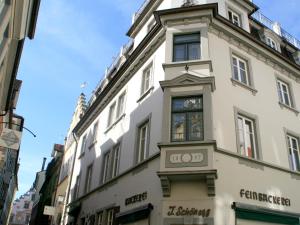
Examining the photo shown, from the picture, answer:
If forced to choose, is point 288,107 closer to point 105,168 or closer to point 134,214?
point 134,214

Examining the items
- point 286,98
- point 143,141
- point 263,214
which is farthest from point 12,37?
point 286,98

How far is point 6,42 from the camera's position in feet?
37.7

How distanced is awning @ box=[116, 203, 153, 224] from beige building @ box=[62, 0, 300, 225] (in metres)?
0.05

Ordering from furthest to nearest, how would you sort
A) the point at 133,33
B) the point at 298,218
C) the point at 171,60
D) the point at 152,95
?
the point at 133,33
the point at 152,95
the point at 171,60
the point at 298,218

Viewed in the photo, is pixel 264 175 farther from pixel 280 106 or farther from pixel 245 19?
pixel 245 19

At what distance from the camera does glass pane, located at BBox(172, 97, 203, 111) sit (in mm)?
12930

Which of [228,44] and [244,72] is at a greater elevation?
[228,44]

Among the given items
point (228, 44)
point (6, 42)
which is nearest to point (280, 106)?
point (228, 44)

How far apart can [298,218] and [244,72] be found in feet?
22.7

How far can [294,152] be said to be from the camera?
1562 centimetres

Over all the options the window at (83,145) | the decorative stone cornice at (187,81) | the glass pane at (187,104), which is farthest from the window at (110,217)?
the window at (83,145)

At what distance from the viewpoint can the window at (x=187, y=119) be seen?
485 inches

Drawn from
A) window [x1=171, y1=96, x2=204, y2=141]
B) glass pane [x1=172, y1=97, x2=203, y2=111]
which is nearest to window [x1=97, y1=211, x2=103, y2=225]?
window [x1=171, y1=96, x2=204, y2=141]

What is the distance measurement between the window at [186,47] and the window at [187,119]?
2213mm
